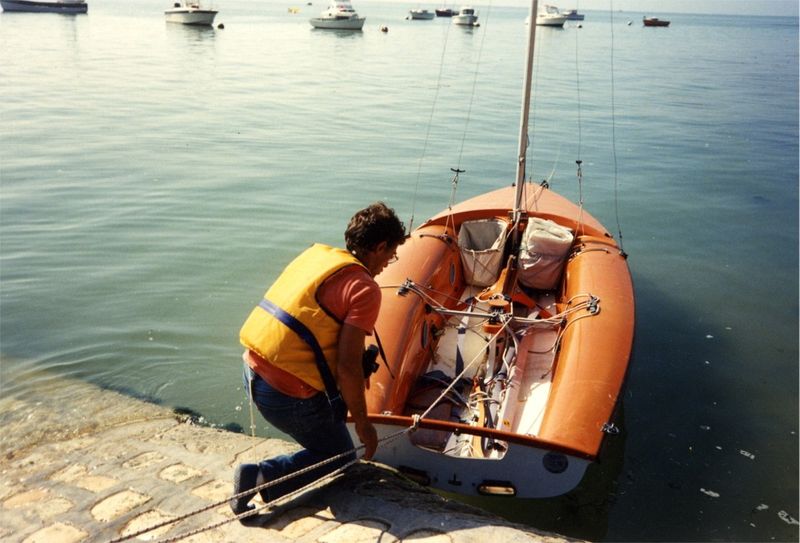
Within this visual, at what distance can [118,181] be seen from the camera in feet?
40.8

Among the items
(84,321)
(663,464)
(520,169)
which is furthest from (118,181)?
(663,464)

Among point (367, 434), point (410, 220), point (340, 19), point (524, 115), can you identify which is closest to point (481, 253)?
point (524, 115)

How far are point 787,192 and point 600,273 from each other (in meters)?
9.75

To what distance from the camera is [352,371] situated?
9.14 feet

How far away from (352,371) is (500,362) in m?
2.87

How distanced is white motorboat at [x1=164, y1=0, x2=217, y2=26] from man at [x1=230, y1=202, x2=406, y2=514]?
5673cm

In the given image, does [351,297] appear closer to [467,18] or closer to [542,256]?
[542,256]

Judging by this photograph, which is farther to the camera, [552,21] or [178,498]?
[552,21]

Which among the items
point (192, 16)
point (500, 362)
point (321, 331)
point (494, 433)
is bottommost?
point (500, 362)

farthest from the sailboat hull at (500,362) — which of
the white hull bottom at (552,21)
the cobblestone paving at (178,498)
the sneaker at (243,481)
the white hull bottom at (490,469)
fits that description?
the white hull bottom at (552,21)

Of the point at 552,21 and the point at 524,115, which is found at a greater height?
the point at 552,21

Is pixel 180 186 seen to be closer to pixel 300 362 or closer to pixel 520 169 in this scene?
pixel 520 169

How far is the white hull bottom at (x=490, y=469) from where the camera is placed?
150 inches

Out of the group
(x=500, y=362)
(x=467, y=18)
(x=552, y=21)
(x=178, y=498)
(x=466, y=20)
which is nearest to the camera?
(x=178, y=498)
